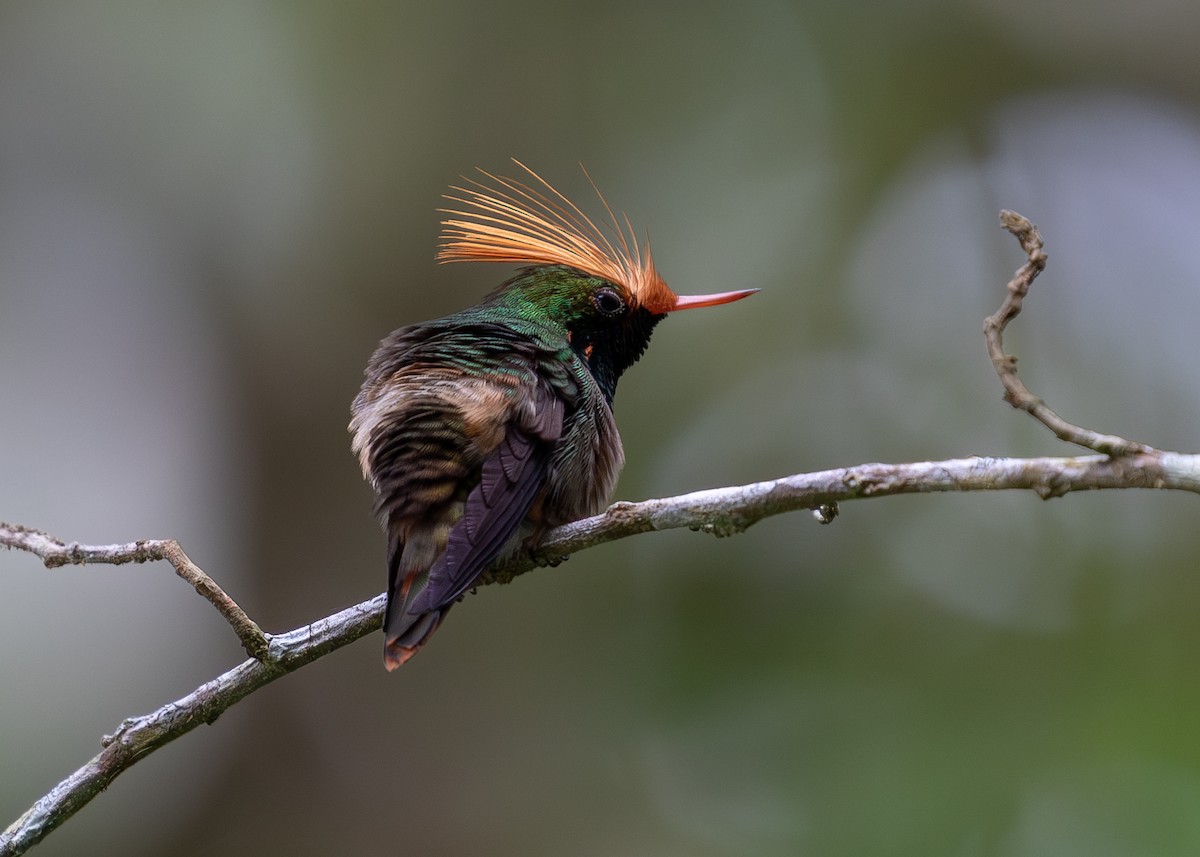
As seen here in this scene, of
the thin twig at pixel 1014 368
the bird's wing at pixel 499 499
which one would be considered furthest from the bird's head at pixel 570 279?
the thin twig at pixel 1014 368

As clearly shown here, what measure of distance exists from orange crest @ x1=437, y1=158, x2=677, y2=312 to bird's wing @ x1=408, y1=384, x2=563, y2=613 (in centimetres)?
72

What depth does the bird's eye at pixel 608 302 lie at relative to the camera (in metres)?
3.78

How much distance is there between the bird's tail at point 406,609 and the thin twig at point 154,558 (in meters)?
0.31

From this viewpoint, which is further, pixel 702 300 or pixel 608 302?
pixel 702 300

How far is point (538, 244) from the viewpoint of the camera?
3771 millimetres

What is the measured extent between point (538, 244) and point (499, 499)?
1236 millimetres

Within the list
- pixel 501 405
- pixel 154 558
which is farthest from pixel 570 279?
pixel 154 558

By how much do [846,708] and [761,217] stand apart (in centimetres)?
292

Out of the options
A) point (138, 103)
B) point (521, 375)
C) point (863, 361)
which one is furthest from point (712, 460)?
point (138, 103)

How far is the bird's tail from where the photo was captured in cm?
256

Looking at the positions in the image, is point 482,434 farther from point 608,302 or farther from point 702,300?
point 702,300

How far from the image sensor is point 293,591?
4.74m

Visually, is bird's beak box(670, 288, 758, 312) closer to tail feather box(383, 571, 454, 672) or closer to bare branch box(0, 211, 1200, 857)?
bare branch box(0, 211, 1200, 857)

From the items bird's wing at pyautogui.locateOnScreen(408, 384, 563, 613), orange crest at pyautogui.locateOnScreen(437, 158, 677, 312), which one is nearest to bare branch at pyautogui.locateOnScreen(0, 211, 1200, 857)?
bird's wing at pyautogui.locateOnScreen(408, 384, 563, 613)
